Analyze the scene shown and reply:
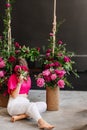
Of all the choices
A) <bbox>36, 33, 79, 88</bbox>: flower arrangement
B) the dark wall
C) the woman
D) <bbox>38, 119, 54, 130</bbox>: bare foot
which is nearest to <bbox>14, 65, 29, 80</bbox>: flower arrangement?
the woman

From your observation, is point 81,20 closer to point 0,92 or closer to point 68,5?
point 68,5

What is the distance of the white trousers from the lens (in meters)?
3.37

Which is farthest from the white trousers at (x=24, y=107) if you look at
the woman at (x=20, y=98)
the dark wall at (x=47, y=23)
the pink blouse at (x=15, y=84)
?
the dark wall at (x=47, y=23)

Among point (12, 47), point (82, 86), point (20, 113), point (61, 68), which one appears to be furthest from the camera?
point (82, 86)

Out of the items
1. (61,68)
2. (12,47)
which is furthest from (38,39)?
(61,68)

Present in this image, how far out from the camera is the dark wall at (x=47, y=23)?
6.29 m

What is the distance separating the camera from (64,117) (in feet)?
11.8

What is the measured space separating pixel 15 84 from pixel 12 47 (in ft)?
2.46

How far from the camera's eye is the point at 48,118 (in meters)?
3.55

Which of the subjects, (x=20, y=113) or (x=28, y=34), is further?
(x=28, y=34)

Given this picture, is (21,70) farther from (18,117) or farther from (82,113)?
(82,113)

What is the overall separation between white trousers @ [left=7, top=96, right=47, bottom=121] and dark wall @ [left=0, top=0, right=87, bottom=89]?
276 centimetres

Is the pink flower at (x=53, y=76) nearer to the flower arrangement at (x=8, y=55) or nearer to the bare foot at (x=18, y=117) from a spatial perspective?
the flower arrangement at (x=8, y=55)

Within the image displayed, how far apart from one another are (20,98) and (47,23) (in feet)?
9.90
